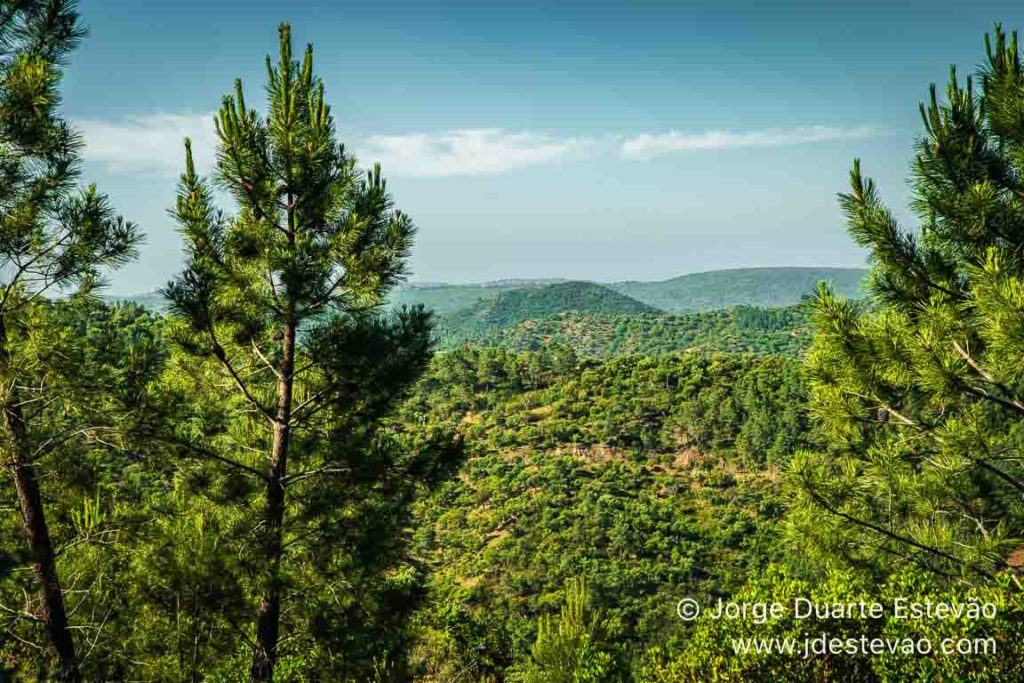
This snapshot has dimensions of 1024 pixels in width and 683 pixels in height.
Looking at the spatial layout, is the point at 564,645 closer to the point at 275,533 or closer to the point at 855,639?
the point at 855,639

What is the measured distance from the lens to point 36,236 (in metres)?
4.23

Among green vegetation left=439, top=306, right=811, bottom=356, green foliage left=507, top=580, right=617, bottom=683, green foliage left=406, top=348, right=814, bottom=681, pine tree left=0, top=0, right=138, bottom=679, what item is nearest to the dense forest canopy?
pine tree left=0, top=0, right=138, bottom=679

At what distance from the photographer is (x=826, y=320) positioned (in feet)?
16.4

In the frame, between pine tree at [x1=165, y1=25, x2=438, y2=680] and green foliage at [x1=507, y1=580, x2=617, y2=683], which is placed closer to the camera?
pine tree at [x1=165, y1=25, x2=438, y2=680]

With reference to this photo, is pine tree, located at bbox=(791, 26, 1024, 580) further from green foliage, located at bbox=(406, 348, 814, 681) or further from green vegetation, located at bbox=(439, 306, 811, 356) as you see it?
green vegetation, located at bbox=(439, 306, 811, 356)

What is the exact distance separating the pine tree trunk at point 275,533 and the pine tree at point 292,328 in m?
0.01

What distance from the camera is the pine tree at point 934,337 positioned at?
4.33m

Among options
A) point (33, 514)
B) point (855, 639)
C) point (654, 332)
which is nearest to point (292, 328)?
point (33, 514)

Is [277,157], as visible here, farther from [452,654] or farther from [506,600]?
[506,600]

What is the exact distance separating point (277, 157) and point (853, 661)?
20.7 feet

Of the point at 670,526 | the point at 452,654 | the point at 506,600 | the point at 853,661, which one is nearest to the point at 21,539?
the point at 853,661

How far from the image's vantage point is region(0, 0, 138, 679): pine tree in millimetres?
4062

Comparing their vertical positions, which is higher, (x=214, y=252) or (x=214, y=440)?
(x=214, y=252)

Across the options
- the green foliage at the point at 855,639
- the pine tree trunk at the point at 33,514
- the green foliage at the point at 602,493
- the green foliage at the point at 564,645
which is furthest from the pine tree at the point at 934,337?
the green foliage at the point at 602,493
